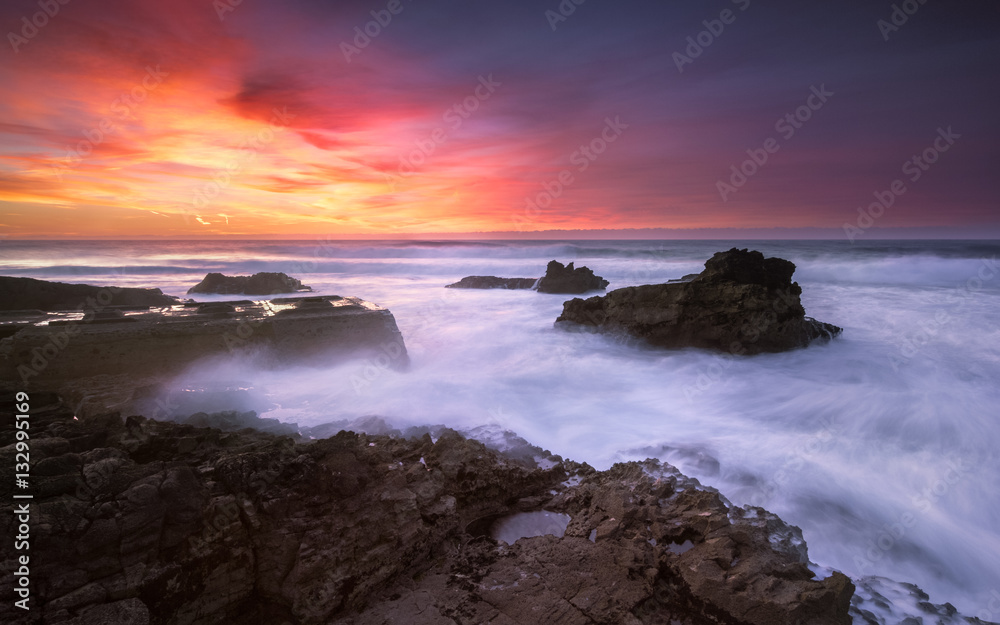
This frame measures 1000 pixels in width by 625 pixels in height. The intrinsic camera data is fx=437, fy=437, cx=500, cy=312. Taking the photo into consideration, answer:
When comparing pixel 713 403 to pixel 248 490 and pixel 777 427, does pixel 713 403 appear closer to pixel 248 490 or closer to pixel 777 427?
pixel 777 427

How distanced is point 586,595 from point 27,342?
22.8 ft

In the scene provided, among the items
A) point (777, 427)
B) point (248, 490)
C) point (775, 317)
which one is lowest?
point (777, 427)

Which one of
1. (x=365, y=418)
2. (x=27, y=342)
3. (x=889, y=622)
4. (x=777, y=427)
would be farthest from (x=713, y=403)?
(x=27, y=342)

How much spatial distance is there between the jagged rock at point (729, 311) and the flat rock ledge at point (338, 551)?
733cm

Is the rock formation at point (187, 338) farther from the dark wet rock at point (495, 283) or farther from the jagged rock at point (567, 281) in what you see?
the dark wet rock at point (495, 283)

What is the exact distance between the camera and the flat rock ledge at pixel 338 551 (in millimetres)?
2268

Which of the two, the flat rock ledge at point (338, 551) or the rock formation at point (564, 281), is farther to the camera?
the rock formation at point (564, 281)

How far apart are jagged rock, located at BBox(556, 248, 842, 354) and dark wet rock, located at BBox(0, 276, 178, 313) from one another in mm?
10309

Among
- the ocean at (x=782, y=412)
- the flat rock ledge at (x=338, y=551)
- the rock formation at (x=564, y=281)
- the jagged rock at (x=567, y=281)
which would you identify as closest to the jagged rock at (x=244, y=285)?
the ocean at (x=782, y=412)

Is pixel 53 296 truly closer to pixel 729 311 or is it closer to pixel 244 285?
pixel 244 285

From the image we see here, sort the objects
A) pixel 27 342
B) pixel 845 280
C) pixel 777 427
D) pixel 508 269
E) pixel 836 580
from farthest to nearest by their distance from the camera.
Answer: pixel 508 269, pixel 845 280, pixel 777 427, pixel 27 342, pixel 836 580

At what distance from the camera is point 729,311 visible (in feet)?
32.6

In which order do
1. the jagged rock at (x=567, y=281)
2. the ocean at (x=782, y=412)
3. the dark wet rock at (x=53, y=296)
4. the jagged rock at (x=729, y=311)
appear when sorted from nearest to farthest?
the ocean at (x=782, y=412) < the dark wet rock at (x=53, y=296) < the jagged rock at (x=729, y=311) < the jagged rock at (x=567, y=281)

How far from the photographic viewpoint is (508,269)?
131ft
